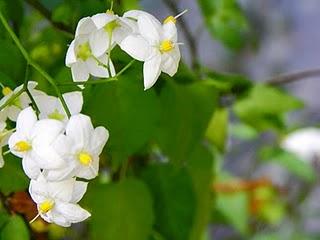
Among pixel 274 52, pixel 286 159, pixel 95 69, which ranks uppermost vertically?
pixel 95 69

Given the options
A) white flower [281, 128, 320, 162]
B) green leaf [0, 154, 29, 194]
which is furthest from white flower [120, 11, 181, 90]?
white flower [281, 128, 320, 162]

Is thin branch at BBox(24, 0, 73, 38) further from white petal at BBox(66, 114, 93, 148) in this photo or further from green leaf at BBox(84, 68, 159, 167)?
white petal at BBox(66, 114, 93, 148)

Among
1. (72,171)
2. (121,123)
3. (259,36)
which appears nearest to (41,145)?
(72,171)

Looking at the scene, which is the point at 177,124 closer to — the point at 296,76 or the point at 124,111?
the point at 124,111

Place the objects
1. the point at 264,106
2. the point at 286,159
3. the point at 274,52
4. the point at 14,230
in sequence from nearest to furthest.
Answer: the point at 14,230, the point at 264,106, the point at 286,159, the point at 274,52

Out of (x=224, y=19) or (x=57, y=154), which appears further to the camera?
(x=224, y=19)

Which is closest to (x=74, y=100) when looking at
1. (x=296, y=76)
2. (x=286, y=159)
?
(x=296, y=76)
